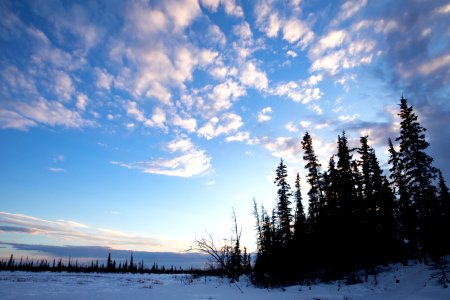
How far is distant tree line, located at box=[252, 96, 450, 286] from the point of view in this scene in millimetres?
27641

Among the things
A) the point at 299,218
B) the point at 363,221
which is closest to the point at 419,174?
the point at 363,221

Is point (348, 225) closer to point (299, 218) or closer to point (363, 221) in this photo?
point (363, 221)

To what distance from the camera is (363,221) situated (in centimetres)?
3056

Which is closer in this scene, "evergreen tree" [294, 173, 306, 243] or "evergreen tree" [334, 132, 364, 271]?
"evergreen tree" [334, 132, 364, 271]

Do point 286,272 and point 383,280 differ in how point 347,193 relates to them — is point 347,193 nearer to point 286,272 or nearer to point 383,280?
point 383,280

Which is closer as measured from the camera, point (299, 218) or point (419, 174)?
point (419, 174)

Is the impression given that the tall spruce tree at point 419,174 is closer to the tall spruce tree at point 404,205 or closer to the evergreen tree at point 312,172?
the tall spruce tree at point 404,205

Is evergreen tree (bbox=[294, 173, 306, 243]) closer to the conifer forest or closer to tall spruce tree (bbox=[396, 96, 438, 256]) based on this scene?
the conifer forest

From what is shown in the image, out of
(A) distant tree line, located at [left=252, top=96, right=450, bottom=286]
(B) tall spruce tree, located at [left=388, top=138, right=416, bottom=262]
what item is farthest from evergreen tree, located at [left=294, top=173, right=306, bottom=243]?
(B) tall spruce tree, located at [left=388, top=138, right=416, bottom=262]

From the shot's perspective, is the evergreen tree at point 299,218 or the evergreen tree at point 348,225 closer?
the evergreen tree at point 348,225

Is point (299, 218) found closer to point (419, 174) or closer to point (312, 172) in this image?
point (312, 172)

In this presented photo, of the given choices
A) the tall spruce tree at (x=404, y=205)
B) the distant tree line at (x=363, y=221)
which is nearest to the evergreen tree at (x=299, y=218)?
the distant tree line at (x=363, y=221)

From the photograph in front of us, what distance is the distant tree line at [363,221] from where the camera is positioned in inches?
1088

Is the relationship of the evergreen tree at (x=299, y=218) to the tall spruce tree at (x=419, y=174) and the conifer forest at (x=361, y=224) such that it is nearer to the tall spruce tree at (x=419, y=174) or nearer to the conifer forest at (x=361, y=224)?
the conifer forest at (x=361, y=224)
